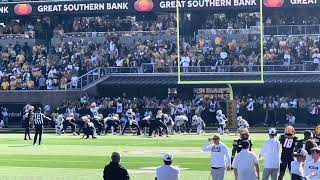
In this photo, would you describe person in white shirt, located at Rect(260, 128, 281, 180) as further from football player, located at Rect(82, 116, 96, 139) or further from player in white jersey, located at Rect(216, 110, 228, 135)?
player in white jersey, located at Rect(216, 110, 228, 135)

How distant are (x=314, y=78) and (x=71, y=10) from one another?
16163 millimetres

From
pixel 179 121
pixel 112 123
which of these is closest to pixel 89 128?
pixel 112 123

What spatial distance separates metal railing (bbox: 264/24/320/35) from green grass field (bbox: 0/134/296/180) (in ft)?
37.6

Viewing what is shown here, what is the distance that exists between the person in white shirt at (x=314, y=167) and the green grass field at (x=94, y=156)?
7.27 m

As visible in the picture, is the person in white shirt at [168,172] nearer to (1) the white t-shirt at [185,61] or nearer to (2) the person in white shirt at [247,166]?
(2) the person in white shirt at [247,166]

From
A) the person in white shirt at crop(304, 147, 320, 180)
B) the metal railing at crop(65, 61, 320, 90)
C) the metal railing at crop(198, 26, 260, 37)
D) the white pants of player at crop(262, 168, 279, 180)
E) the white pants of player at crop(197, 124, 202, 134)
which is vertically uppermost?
the metal railing at crop(198, 26, 260, 37)

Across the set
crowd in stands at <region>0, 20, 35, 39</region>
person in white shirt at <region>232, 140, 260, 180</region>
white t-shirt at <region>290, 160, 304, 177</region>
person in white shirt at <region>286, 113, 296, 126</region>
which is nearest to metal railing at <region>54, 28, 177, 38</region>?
crowd in stands at <region>0, 20, 35, 39</region>

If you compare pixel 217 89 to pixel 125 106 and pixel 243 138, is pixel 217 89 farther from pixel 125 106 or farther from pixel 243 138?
pixel 243 138

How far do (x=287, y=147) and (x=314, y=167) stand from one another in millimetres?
5306

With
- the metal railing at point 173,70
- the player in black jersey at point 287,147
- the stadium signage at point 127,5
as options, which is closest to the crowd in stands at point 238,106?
the metal railing at point 173,70

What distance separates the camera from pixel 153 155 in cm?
2892

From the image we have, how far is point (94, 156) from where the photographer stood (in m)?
29.0

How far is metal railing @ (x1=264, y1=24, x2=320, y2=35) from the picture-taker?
1923 inches

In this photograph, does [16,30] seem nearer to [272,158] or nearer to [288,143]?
[288,143]
